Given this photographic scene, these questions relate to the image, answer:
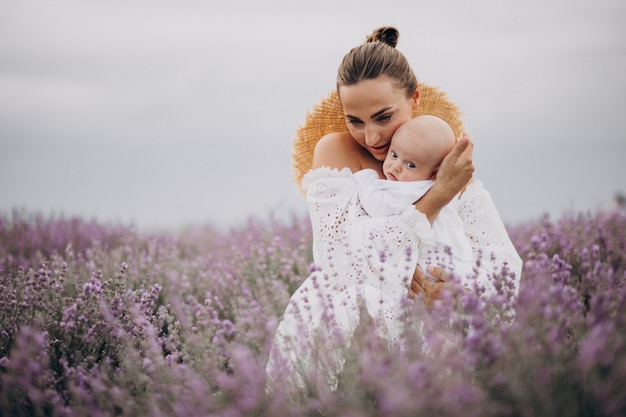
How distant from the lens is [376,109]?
256cm

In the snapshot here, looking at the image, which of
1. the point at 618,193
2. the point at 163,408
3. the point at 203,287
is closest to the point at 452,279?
the point at 163,408

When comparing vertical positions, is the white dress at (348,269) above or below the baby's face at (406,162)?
below

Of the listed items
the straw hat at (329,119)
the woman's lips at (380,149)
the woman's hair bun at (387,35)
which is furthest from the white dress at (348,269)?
the woman's hair bun at (387,35)

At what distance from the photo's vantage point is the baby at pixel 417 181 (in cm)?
246

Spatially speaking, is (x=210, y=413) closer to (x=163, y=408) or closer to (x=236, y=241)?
(x=163, y=408)

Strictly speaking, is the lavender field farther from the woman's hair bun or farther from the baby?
the woman's hair bun

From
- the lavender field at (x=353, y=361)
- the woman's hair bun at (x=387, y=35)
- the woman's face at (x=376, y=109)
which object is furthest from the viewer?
the woman's hair bun at (x=387, y=35)

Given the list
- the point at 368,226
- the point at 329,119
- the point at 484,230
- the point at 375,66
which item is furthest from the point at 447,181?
the point at 329,119

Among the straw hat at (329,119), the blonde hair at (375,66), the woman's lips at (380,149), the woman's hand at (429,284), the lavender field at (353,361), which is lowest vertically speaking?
the lavender field at (353,361)

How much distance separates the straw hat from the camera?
3.04m

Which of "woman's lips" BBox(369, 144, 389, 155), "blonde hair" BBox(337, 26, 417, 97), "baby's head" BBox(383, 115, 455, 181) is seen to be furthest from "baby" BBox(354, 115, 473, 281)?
"blonde hair" BBox(337, 26, 417, 97)

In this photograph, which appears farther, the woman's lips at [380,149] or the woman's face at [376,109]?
the woman's lips at [380,149]

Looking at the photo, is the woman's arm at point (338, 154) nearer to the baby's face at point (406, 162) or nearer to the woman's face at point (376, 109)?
the woman's face at point (376, 109)

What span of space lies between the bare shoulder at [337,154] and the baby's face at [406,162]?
0.25 metres
